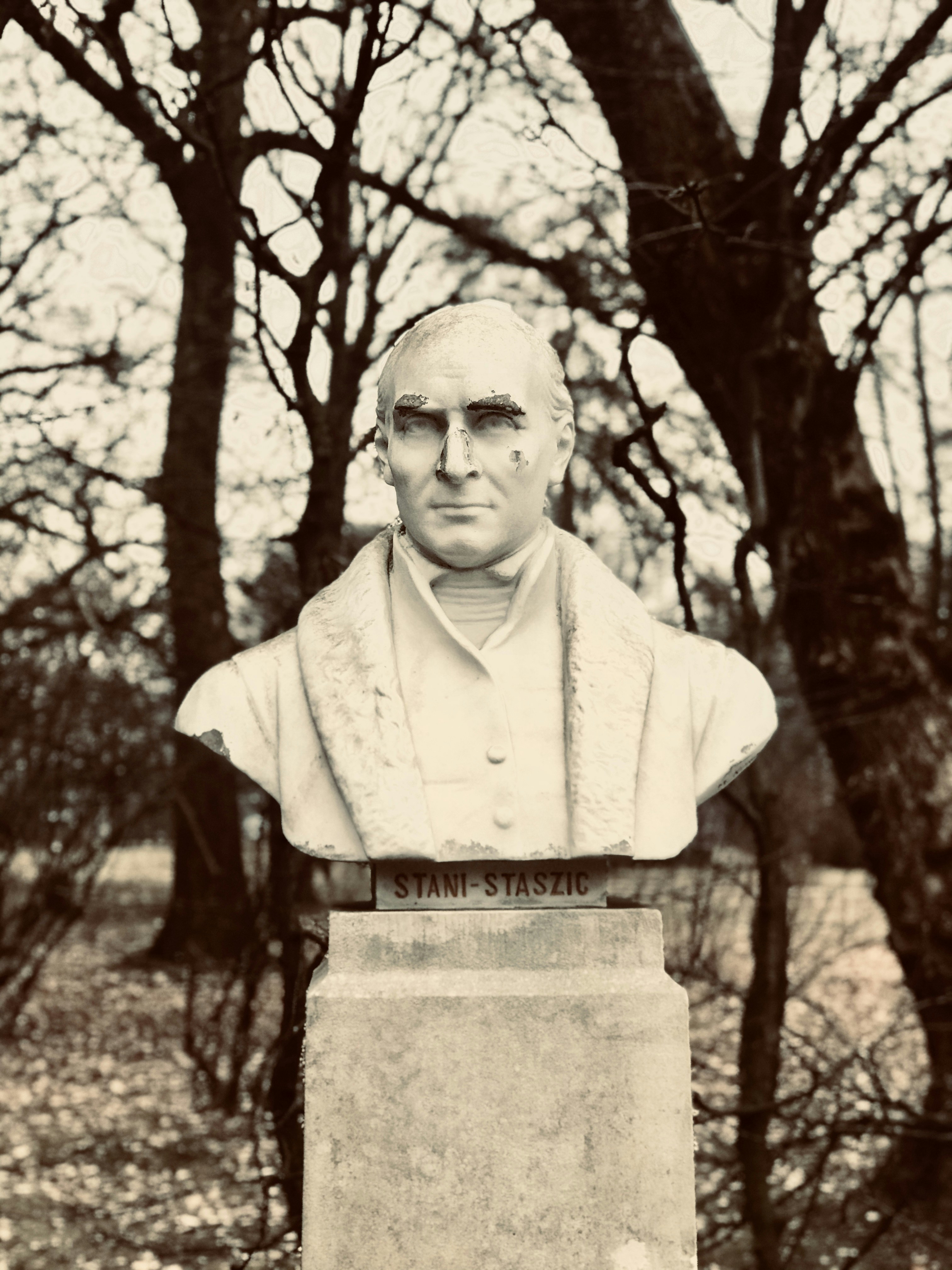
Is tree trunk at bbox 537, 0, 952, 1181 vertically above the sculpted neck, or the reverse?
tree trunk at bbox 537, 0, 952, 1181

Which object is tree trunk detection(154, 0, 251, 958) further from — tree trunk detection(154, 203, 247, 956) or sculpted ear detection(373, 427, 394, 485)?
sculpted ear detection(373, 427, 394, 485)

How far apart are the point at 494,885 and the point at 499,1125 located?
0.46 meters

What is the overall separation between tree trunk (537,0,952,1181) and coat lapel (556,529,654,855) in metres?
1.96

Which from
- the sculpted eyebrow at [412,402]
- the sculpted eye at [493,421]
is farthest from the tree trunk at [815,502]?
the sculpted eyebrow at [412,402]

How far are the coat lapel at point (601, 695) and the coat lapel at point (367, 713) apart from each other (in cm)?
32

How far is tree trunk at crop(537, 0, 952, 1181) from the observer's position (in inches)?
197

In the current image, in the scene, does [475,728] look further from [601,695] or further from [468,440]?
[468,440]

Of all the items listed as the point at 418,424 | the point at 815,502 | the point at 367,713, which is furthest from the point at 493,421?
the point at 815,502

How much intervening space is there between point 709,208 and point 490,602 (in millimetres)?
2788

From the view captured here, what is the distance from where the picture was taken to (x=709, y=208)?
514 cm

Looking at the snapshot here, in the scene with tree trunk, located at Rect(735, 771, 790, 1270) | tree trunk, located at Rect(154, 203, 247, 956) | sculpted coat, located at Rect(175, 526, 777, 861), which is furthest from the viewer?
tree trunk, located at Rect(154, 203, 247, 956)

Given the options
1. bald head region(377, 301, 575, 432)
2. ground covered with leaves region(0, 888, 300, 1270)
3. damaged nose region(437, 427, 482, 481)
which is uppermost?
bald head region(377, 301, 575, 432)

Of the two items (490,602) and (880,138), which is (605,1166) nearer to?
(490,602)

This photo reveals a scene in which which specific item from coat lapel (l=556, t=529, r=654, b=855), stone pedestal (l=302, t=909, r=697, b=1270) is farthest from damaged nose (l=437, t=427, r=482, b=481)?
stone pedestal (l=302, t=909, r=697, b=1270)
